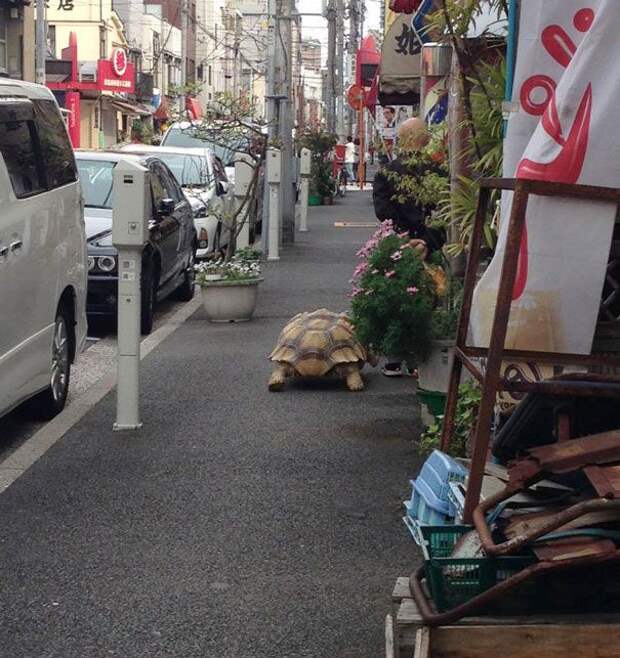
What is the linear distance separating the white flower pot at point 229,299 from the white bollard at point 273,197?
6295mm

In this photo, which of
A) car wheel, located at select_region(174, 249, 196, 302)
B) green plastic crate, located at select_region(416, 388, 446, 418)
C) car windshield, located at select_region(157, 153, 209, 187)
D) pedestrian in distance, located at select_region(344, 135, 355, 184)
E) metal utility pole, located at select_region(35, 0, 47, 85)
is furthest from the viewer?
pedestrian in distance, located at select_region(344, 135, 355, 184)

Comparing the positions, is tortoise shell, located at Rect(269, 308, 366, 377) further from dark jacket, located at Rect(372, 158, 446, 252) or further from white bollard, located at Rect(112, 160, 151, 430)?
white bollard, located at Rect(112, 160, 151, 430)

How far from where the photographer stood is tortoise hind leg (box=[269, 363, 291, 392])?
387 inches

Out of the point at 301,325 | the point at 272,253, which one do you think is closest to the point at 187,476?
the point at 301,325

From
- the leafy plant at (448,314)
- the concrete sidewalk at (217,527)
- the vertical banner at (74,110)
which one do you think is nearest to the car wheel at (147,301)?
the concrete sidewalk at (217,527)

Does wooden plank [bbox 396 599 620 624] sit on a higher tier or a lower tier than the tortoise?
higher

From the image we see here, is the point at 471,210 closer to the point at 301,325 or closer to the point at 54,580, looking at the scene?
the point at 54,580

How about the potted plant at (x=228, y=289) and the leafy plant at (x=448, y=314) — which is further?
the potted plant at (x=228, y=289)

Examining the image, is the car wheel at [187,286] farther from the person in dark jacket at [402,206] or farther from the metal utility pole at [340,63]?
the metal utility pole at [340,63]

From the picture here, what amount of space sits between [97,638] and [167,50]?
71.2 meters

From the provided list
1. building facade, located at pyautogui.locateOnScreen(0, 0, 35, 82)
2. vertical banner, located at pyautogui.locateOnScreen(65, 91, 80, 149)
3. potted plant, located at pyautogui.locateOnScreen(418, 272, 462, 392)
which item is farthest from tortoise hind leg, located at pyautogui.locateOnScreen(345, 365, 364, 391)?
vertical banner, located at pyautogui.locateOnScreen(65, 91, 80, 149)

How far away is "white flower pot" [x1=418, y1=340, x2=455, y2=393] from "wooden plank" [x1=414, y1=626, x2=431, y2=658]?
4.41 metres

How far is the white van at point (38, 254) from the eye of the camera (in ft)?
24.9

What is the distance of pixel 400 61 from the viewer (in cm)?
1473
